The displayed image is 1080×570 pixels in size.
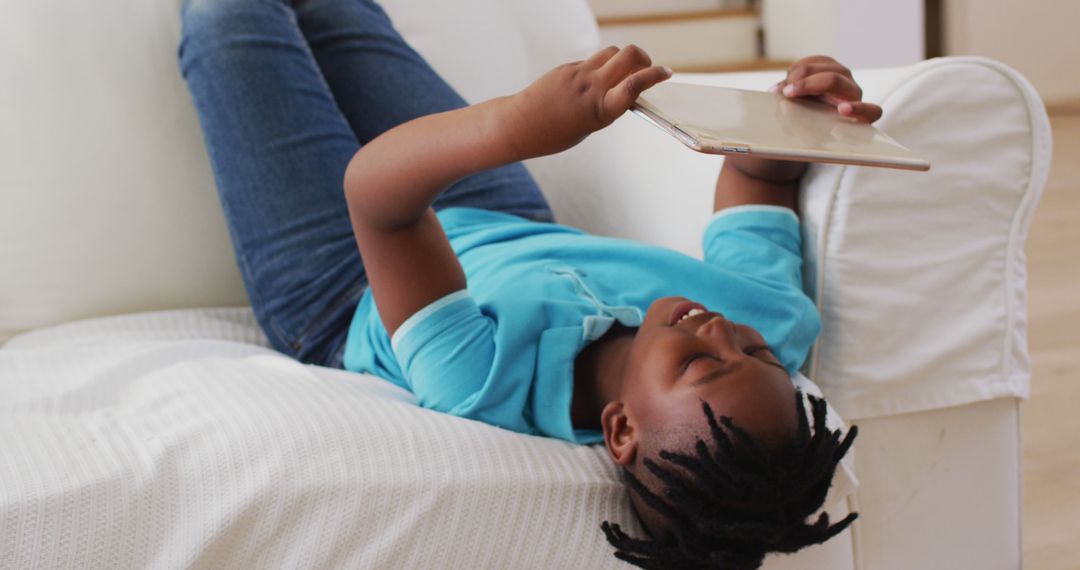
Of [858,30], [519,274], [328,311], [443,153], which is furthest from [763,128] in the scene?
[858,30]

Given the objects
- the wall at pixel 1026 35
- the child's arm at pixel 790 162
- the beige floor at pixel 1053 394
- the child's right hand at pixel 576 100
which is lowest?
the wall at pixel 1026 35

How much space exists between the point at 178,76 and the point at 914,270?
0.85m

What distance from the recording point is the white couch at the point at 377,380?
66 cm

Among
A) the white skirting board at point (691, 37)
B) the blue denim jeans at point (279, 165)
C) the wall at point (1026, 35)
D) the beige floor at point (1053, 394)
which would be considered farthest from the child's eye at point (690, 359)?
the wall at point (1026, 35)

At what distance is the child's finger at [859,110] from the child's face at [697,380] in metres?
0.19

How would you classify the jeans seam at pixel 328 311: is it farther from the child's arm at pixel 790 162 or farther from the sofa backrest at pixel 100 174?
the child's arm at pixel 790 162

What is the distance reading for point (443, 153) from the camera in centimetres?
78

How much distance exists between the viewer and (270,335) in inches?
45.6

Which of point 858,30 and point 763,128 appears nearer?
point 763,128

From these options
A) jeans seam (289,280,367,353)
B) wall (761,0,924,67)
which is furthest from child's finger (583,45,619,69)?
wall (761,0,924,67)

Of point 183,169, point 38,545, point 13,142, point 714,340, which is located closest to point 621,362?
point 714,340

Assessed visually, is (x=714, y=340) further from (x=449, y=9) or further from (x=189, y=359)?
(x=449, y=9)

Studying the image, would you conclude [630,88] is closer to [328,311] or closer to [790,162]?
[790,162]

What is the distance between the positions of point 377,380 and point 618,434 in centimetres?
26
